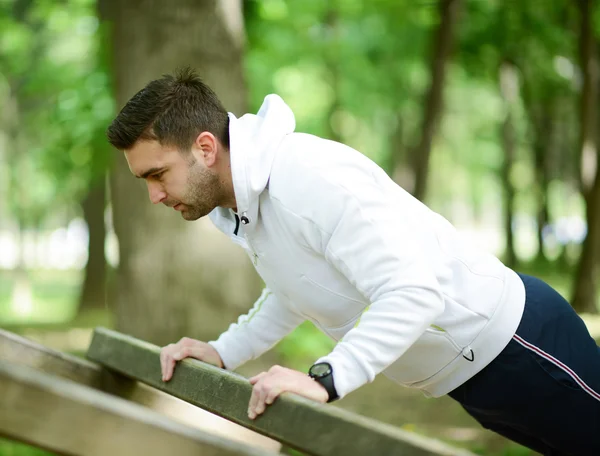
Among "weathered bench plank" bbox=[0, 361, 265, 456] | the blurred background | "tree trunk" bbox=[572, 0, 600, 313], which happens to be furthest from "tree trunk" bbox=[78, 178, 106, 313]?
"weathered bench plank" bbox=[0, 361, 265, 456]

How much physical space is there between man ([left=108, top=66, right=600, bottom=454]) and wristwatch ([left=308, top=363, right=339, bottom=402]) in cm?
26

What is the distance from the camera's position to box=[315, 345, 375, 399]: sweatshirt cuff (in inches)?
83.6

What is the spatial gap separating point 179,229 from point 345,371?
13.8 ft

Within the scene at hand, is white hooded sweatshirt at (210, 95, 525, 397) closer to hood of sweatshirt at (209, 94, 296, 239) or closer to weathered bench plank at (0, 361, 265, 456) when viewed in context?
hood of sweatshirt at (209, 94, 296, 239)

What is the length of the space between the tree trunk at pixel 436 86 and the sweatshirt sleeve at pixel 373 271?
8969mm

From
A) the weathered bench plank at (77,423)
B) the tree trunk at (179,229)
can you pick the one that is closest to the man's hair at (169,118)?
the weathered bench plank at (77,423)

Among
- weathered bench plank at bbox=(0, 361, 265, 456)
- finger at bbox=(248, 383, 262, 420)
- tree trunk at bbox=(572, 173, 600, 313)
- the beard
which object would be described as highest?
weathered bench plank at bbox=(0, 361, 265, 456)

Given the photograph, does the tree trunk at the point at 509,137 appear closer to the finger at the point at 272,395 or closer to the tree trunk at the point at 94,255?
the tree trunk at the point at 94,255

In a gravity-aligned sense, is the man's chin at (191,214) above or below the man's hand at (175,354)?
above

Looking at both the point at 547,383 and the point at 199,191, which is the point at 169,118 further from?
the point at 547,383

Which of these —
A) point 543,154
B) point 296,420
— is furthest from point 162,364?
point 543,154

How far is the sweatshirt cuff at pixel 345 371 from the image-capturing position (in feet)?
6.97

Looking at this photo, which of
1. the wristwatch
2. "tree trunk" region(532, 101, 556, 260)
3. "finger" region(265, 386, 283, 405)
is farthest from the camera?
"tree trunk" region(532, 101, 556, 260)

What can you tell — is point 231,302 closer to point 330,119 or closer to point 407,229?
point 407,229
